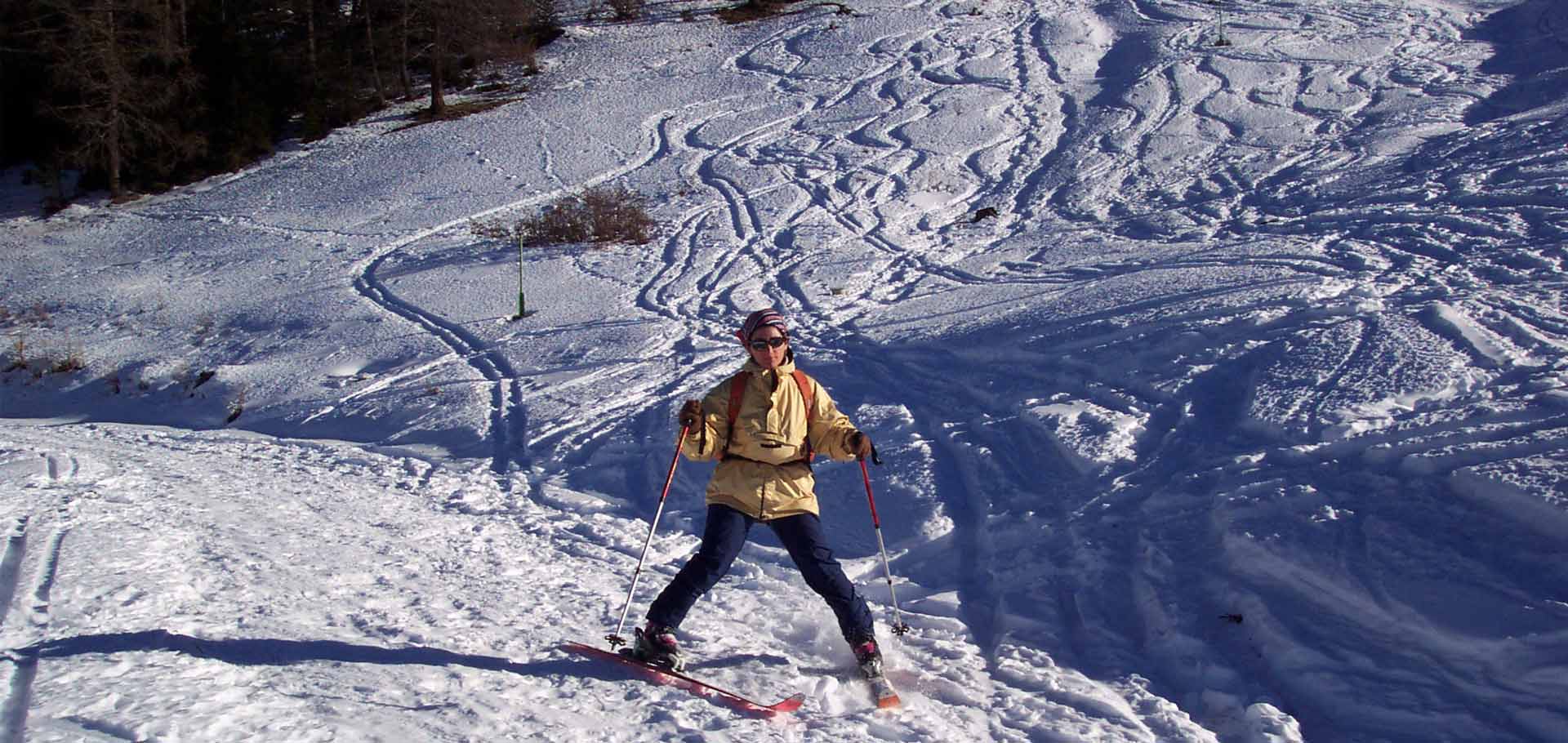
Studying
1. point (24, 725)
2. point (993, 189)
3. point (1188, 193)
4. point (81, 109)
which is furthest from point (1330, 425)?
point (81, 109)

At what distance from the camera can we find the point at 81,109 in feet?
73.2

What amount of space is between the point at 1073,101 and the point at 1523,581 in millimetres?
15645

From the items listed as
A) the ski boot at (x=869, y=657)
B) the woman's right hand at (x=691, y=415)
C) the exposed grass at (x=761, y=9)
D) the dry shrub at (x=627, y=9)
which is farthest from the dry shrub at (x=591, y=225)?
the dry shrub at (x=627, y=9)

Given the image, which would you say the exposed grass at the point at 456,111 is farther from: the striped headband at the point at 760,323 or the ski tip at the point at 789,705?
the ski tip at the point at 789,705

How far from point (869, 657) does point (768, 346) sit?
1.30m

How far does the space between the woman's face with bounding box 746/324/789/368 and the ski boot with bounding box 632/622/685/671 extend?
45.2 inches

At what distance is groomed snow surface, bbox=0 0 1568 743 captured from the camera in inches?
165

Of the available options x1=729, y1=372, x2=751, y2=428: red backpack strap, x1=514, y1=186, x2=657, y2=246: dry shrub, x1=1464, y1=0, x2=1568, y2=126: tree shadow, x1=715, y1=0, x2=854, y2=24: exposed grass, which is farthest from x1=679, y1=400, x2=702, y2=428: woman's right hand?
x1=715, y1=0, x2=854, y2=24: exposed grass

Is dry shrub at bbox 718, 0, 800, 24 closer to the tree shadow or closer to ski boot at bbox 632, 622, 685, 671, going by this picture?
the tree shadow

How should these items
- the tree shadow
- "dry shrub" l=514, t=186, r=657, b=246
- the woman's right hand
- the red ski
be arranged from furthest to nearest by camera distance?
"dry shrub" l=514, t=186, r=657, b=246, the tree shadow, the woman's right hand, the red ski

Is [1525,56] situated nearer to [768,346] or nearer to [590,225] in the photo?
[590,225]

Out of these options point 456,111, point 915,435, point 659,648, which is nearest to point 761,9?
point 456,111

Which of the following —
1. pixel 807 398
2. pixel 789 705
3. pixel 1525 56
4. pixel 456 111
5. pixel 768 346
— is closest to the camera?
pixel 789 705

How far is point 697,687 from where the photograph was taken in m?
4.29
